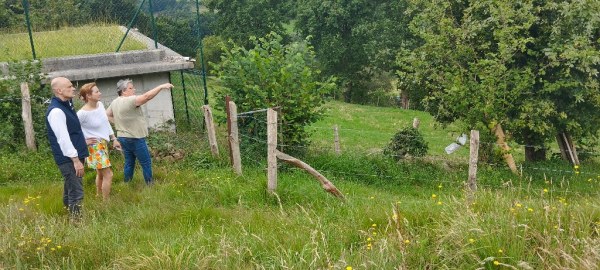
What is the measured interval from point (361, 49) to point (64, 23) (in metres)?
25.4

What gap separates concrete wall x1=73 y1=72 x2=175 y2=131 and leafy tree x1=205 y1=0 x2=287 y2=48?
24664 mm

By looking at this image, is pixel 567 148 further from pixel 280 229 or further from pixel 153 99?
pixel 280 229

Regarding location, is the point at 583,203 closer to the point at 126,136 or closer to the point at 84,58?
the point at 126,136

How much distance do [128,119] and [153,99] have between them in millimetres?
4602

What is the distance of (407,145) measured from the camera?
40.8 ft

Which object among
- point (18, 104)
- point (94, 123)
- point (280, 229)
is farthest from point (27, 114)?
point (280, 229)

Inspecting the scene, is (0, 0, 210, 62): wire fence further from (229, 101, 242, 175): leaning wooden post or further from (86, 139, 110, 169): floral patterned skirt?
(86, 139, 110, 169): floral patterned skirt

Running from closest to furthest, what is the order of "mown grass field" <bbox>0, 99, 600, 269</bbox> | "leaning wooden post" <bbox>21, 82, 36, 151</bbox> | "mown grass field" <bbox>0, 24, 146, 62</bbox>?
"mown grass field" <bbox>0, 99, 600, 269</bbox>, "leaning wooden post" <bbox>21, 82, 36, 151</bbox>, "mown grass field" <bbox>0, 24, 146, 62</bbox>

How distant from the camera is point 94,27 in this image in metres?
13.6

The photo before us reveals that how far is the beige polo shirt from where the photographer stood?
7859mm

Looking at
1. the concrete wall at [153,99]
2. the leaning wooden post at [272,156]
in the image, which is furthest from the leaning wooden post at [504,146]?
the concrete wall at [153,99]

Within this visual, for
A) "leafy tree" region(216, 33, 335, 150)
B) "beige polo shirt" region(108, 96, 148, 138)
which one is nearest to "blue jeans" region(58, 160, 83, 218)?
"beige polo shirt" region(108, 96, 148, 138)

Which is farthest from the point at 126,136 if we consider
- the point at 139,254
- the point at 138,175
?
the point at 139,254

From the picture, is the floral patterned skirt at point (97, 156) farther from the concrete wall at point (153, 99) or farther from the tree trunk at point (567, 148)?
the tree trunk at point (567, 148)
